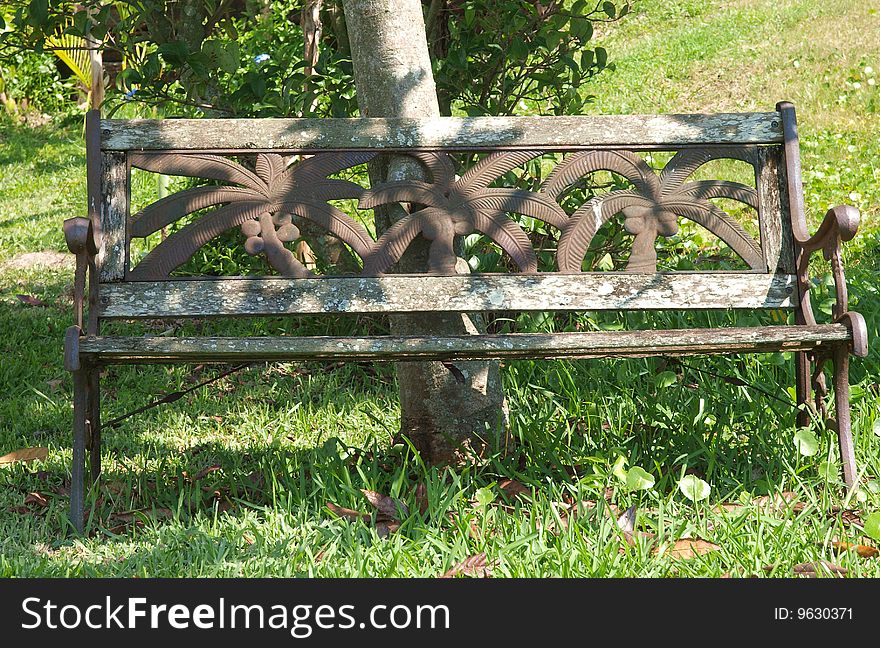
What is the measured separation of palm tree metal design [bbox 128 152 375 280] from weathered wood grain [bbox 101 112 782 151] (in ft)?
0.17

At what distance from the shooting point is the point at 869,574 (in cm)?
227

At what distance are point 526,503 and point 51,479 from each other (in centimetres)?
158

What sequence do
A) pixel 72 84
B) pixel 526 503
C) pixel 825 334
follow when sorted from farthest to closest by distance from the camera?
pixel 72 84 < pixel 526 503 < pixel 825 334

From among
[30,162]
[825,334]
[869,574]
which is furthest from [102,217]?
[30,162]

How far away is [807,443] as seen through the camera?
279 cm

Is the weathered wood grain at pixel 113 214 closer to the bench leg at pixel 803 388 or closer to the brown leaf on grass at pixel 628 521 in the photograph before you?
the brown leaf on grass at pixel 628 521

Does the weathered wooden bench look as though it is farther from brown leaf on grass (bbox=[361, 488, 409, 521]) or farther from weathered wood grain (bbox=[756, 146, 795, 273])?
brown leaf on grass (bbox=[361, 488, 409, 521])

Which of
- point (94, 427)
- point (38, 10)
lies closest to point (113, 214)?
point (94, 427)

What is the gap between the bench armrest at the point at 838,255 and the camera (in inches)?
103

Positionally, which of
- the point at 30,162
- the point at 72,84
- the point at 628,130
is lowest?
the point at 628,130

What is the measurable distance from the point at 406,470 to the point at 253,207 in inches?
36.8

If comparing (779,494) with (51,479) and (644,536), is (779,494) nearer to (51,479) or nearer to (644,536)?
(644,536)

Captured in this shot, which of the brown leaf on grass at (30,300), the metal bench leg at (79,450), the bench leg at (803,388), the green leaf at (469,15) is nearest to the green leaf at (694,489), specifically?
the bench leg at (803,388)

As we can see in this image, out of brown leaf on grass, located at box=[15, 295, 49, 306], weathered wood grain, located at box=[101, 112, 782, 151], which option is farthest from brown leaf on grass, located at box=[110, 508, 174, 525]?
brown leaf on grass, located at box=[15, 295, 49, 306]
